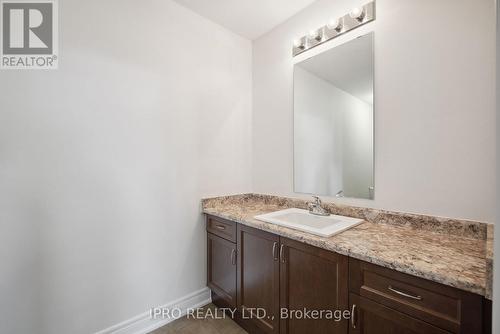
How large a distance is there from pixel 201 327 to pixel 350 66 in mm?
2309

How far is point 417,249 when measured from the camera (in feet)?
3.37

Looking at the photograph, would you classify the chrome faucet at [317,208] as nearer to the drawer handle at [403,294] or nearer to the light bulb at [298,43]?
the drawer handle at [403,294]

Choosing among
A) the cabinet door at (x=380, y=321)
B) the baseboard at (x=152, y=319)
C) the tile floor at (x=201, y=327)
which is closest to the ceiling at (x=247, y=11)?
the cabinet door at (x=380, y=321)

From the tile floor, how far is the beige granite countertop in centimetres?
87

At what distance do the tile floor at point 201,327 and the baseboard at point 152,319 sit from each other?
5cm

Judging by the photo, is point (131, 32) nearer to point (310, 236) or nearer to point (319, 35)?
point (319, 35)

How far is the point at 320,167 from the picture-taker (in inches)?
74.0

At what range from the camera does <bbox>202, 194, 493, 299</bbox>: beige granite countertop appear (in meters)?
0.78

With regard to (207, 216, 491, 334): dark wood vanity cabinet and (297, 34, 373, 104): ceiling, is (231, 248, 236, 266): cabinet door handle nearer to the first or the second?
(207, 216, 491, 334): dark wood vanity cabinet

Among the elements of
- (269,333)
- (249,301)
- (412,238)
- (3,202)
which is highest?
(3,202)

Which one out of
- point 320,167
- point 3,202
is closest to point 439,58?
point 320,167

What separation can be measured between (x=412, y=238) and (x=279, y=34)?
199 centimetres

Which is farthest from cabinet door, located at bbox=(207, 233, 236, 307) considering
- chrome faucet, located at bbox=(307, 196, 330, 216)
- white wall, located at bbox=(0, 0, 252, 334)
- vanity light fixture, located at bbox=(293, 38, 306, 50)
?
vanity light fixture, located at bbox=(293, 38, 306, 50)

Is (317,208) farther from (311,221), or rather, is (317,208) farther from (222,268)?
(222,268)
